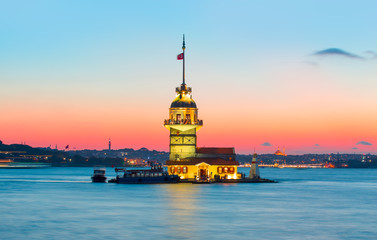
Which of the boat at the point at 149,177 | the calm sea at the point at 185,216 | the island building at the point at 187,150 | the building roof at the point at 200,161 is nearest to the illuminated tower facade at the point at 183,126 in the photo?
the island building at the point at 187,150

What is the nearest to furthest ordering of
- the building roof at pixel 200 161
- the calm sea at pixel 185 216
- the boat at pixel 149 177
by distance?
the calm sea at pixel 185 216
the building roof at pixel 200 161
the boat at pixel 149 177

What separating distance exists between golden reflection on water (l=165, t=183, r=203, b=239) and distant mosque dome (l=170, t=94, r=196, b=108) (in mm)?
13699

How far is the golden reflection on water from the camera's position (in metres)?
45.4

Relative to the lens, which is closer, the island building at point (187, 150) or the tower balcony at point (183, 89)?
the island building at point (187, 150)

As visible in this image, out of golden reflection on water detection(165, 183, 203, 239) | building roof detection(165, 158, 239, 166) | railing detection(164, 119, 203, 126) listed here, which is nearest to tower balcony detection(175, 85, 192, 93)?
railing detection(164, 119, 203, 126)

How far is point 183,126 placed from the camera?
9912 cm

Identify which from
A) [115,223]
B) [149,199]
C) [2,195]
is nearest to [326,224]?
[115,223]

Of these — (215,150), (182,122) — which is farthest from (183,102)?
(215,150)

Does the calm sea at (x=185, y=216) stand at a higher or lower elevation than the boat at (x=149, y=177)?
lower

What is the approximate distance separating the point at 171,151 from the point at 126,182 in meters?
9.16

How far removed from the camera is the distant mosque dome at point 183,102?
100125 mm

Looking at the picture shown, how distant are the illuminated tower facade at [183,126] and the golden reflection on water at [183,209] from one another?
8055 millimetres

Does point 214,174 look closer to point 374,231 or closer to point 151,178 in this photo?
point 151,178

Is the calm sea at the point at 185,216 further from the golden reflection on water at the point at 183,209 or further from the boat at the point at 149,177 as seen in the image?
the boat at the point at 149,177
